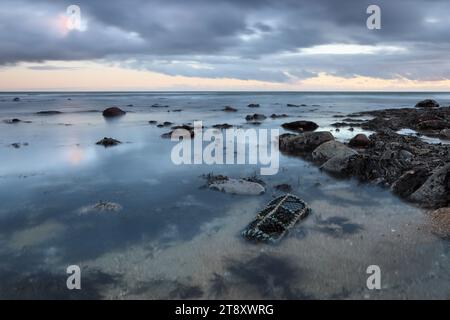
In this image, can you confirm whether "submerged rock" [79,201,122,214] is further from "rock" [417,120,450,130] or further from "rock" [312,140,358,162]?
"rock" [417,120,450,130]

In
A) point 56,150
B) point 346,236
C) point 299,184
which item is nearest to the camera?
point 346,236

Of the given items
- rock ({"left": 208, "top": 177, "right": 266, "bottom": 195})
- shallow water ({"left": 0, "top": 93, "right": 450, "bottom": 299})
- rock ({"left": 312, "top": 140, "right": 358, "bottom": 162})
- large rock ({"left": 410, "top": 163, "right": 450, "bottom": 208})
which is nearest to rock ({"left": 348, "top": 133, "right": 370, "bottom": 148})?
rock ({"left": 312, "top": 140, "right": 358, "bottom": 162})

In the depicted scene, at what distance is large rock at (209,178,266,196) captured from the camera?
41.8 feet

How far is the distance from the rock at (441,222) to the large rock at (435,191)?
→ 768 millimetres

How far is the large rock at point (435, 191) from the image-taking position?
11.1m

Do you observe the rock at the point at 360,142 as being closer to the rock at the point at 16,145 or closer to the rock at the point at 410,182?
the rock at the point at 410,182

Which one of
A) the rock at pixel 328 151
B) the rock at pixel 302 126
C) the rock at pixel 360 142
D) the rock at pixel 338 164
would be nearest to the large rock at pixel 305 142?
the rock at pixel 360 142

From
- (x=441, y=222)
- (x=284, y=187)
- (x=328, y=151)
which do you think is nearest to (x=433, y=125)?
(x=328, y=151)

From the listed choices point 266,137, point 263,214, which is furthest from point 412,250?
point 266,137

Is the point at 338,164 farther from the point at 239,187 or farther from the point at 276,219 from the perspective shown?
the point at 276,219
